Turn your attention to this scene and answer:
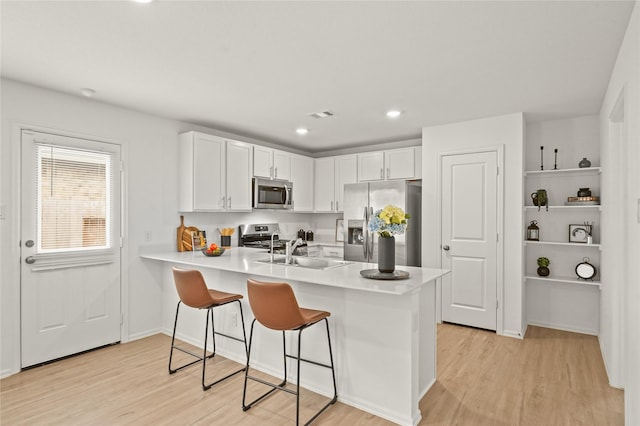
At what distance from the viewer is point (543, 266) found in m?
4.16

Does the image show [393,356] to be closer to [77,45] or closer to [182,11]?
[182,11]

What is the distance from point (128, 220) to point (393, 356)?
299 centimetres

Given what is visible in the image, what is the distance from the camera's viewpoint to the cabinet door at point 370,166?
521cm

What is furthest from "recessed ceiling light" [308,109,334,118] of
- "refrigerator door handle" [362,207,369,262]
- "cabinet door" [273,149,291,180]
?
"refrigerator door handle" [362,207,369,262]

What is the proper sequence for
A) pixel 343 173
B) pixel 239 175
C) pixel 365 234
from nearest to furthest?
pixel 239 175 → pixel 365 234 → pixel 343 173

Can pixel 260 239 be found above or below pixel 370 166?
below

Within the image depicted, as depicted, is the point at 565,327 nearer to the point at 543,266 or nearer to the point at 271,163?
the point at 543,266

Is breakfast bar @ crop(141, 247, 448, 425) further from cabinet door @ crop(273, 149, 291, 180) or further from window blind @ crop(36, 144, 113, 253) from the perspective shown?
cabinet door @ crop(273, 149, 291, 180)

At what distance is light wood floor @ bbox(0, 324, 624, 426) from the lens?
2.36 meters

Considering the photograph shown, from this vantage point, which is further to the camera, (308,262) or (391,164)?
(391,164)

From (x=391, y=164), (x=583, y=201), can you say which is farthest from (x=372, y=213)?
(x=583, y=201)

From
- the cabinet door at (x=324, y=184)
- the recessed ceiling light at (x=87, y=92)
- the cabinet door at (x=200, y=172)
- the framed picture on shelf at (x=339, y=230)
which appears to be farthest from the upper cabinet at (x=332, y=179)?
the recessed ceiling light at (x=87, y=92)

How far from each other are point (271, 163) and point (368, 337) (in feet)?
10.6

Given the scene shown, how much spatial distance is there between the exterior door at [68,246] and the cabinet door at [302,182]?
249 cm
